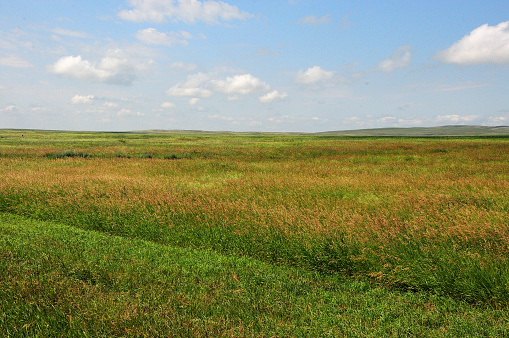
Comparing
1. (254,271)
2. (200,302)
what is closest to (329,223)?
(254,271)

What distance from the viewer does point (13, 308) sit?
4.35 meters

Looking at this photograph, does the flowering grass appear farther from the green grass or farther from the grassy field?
the green grass

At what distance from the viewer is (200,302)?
446 cm

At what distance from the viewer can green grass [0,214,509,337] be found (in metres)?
3.89

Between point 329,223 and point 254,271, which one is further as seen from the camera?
point 329,223

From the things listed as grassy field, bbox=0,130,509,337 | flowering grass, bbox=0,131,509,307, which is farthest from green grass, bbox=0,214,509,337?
flowering grass, bbox=0,131,509,307

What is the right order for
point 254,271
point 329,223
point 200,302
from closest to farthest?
1. point 200,302
2. point 254,271
3. point 329,223

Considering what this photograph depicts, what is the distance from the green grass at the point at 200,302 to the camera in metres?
3.89

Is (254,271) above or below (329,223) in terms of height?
below

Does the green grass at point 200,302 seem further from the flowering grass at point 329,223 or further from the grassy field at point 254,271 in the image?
the flowering grass at point 329,223

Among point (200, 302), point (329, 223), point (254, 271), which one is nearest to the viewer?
point (200, 302)

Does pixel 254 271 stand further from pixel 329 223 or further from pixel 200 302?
pixel 329 223

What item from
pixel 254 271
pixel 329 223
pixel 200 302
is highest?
pixel 329 223

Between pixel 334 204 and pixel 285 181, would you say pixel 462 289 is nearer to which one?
pixel 334 204
